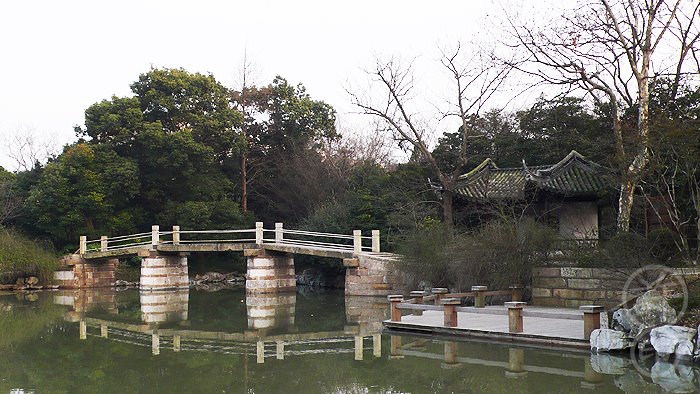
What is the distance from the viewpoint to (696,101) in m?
15.0

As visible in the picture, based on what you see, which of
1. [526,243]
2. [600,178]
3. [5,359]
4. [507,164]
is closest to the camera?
[5,359]

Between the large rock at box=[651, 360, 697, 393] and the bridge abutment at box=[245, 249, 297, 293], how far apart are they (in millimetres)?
14301

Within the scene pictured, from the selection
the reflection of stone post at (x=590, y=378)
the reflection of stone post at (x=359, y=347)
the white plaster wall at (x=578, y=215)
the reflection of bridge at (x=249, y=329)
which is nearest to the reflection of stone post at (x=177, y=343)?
the reflection of bridge at (x=249, y=329)

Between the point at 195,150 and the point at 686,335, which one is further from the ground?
the point at 195,150

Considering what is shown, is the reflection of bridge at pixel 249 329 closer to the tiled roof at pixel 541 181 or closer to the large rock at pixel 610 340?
the large rock at pixel 610 340

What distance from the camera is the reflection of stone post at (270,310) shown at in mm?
15055

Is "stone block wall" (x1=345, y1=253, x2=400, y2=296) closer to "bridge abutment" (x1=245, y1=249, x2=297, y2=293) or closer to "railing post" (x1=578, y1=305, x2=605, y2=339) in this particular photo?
"bridge abutment" (x1=245, y1=249, x2=297, y2=293)

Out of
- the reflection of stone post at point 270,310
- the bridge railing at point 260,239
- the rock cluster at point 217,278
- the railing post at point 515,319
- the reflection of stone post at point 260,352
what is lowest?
the reflection of stone post at point 260,352

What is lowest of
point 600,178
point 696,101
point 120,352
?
point 120,352

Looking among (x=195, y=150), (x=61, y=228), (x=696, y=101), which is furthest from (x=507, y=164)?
(x=61, y=228)

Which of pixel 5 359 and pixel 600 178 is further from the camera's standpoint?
pixel 600 178

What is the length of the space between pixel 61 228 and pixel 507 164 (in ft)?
52.0

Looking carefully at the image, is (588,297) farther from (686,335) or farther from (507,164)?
(507,164)

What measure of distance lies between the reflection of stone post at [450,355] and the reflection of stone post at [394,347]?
0.65 m
